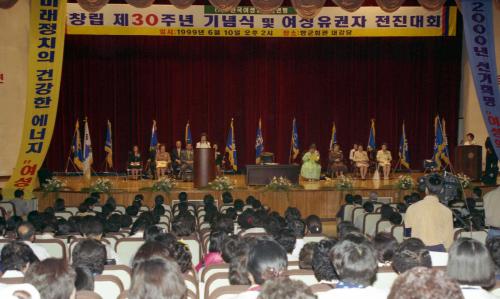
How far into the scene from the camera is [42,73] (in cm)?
1002

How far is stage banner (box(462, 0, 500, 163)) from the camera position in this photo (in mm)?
8281

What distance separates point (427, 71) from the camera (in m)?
17.1

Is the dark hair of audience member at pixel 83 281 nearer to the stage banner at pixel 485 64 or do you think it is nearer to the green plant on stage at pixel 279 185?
the stage banner at pixel 485 64

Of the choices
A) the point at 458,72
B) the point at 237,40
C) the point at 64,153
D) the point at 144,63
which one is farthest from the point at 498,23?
the point at 64,153

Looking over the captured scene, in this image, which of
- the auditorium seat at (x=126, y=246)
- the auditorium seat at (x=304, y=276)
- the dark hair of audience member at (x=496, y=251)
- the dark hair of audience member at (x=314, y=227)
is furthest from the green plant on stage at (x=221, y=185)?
the dark hair of audience member at (x=496, y=251)

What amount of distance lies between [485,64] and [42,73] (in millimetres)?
6836

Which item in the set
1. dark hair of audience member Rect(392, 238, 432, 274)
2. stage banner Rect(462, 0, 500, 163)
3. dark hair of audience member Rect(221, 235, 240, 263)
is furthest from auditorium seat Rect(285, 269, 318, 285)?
stage banner Rect(462, 0, 500, 163)

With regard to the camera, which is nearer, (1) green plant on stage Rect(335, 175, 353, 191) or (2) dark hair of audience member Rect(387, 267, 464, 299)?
(2) dark hair of audience member Rect(387, 267, 464, 299)

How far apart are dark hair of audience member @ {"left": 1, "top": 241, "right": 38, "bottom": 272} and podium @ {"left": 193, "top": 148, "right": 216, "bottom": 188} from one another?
8.76 m

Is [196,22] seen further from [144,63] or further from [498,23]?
[498,23]

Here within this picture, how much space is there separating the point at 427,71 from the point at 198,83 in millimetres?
6419

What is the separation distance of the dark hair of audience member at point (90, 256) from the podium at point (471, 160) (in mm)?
11073

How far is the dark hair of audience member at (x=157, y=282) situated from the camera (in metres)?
2.31

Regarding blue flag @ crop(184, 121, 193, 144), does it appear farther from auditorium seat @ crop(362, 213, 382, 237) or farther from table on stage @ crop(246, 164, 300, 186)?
auditorium seat @ crop(362, 213, 382, 237)
